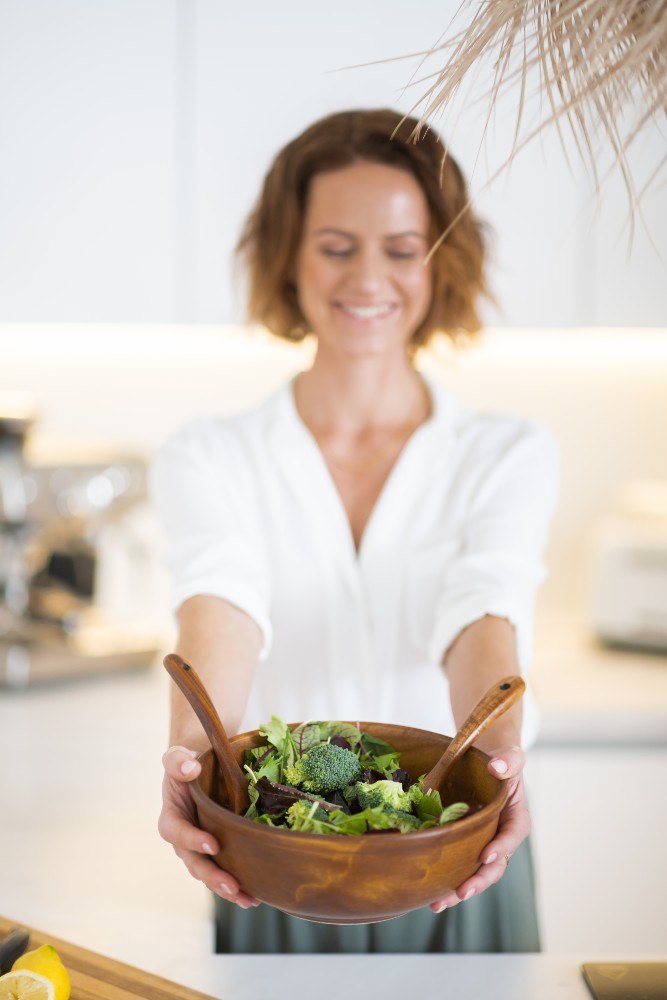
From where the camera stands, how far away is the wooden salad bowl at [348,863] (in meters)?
0.75

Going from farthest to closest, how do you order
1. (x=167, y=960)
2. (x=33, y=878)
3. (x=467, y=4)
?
1. (x=33, y=878)
2. (x=167, y=960)
3. (x=467, y=4)

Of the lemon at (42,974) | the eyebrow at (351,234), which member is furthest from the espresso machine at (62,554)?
the lemon at (42,974)

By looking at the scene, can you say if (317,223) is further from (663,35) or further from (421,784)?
(421,784)

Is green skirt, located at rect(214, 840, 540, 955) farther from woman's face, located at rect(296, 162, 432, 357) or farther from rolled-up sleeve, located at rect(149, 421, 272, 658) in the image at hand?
woman's face, located at rect(296, 162, 432, 357)

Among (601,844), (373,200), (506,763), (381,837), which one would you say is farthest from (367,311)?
(601,844)

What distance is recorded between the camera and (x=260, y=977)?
39.6 inches

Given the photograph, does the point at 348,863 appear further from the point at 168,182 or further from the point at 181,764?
the point at 168,182

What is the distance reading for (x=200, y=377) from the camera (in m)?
2.51

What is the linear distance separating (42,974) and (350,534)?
25.8 inches

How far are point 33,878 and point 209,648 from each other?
423mm

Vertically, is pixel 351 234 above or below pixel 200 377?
above

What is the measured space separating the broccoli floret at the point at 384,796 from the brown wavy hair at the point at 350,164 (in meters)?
0.72

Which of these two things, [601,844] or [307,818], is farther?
[601,844]

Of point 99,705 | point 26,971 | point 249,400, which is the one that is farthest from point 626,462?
point 26,971
